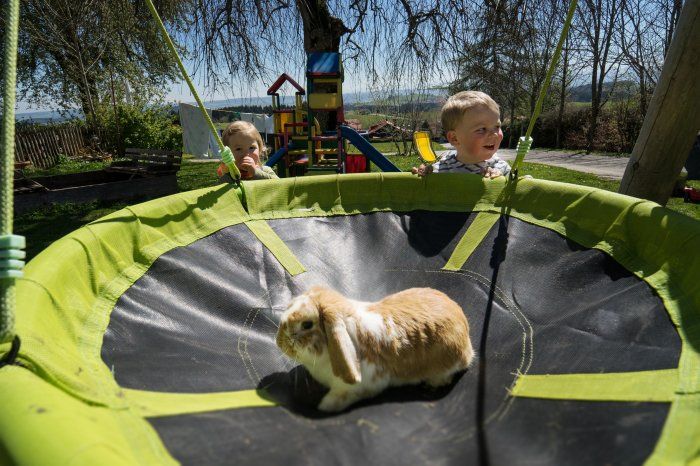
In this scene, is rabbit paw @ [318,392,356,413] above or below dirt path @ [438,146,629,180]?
above

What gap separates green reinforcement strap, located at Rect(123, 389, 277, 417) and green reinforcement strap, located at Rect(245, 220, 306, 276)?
0.80m

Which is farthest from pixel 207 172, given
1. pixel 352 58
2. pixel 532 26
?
pixel 532 26

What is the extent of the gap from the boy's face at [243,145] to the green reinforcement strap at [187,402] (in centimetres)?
200

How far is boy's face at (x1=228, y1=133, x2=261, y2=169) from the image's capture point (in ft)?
9.61

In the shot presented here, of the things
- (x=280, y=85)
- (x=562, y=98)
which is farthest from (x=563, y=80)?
(x=280, y=85)

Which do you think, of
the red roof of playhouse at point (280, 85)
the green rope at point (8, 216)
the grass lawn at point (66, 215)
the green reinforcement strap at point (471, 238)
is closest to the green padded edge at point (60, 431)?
the green rope at point (8, 216)

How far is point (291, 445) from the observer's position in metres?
1.00

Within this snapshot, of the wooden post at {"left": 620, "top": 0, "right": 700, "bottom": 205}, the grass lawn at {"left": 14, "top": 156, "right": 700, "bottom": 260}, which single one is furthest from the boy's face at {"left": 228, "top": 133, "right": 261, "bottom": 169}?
the grass lawn at {"left": 14, "top": 156, "right": 700, "bottom": 260}

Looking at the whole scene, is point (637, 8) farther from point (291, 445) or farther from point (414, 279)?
point (291, 445)

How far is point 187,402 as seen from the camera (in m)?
1.11

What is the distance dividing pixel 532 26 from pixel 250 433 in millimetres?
4235

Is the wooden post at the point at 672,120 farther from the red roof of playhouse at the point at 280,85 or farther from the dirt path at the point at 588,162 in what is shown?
the dirt path at the point at 588,162

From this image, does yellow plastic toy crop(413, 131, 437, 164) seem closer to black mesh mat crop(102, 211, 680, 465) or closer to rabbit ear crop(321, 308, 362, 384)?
black mesh mat crop(102, 211, 680, 465)

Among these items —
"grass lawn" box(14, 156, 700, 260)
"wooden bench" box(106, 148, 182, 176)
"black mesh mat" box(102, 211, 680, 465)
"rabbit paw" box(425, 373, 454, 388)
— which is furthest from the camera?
"wooden bench" box(106, 148, 182, 176)
